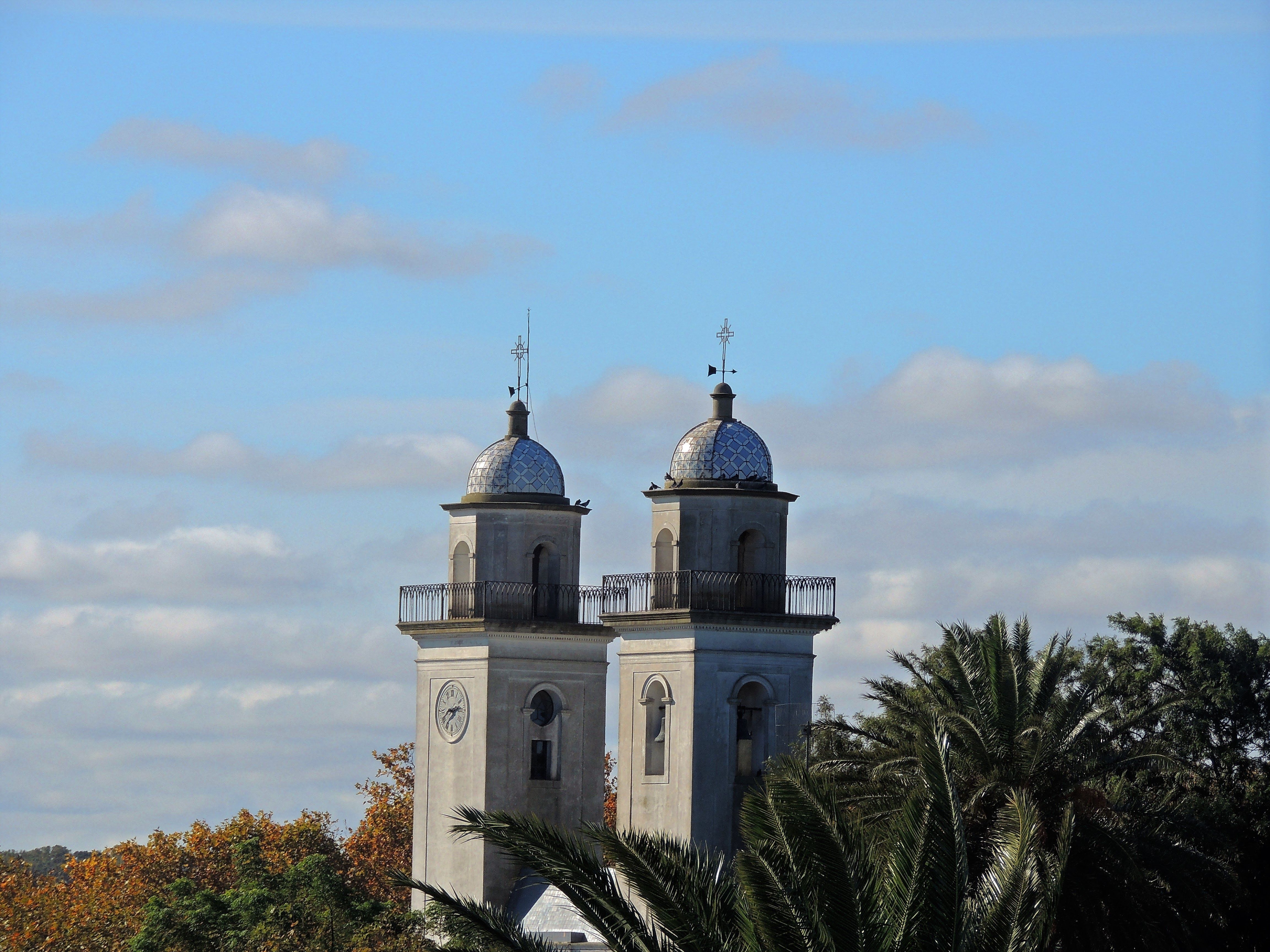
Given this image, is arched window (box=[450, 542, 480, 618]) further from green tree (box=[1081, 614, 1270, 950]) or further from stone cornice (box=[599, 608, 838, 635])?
green tree (box=[1081, 614, 1270, 950])

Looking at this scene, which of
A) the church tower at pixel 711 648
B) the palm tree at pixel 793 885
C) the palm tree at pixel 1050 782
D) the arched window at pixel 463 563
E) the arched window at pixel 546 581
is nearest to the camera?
the palm tree at pixel 793 885

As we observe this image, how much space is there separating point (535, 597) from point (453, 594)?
198cm

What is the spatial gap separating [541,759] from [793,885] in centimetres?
2953

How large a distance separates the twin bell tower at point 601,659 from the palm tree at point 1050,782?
8646 millimetres

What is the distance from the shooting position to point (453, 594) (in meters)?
54.7

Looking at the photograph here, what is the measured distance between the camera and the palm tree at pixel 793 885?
24.5 meters

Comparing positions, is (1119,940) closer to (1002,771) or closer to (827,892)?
(1002,771)

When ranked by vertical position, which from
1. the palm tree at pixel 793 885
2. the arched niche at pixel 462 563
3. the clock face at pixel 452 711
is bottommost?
the palm tree at pixel 793 885

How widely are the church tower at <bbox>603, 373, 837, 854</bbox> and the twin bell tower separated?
0.04 meters

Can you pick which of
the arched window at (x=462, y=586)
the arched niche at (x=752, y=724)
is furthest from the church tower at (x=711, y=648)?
the arched window at (x=462, y=586)

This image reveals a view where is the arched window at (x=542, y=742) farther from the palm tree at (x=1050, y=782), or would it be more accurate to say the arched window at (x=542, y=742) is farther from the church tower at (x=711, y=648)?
the palm tree at (x=1050, y=782)

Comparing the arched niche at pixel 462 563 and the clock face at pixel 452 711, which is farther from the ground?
the arched niche at pixel 462 563

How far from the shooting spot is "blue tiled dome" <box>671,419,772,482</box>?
50375 mm

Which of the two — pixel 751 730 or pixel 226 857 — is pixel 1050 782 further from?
pixel 226 857
